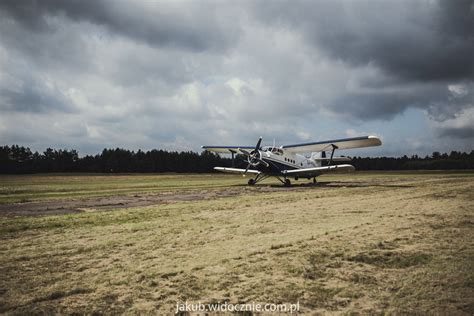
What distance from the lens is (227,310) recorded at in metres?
3.43

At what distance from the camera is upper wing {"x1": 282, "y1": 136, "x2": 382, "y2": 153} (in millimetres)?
25906

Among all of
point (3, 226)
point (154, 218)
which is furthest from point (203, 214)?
point (3, 226)

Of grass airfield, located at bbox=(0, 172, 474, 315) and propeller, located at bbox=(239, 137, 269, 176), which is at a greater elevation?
propeller, located at bbox=(239, 137, 269, 176)

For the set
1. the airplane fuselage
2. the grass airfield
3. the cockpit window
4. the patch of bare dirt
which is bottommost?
the patch of bare dirt

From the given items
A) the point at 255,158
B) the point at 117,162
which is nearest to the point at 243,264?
the point at 255,158

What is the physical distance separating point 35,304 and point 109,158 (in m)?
126

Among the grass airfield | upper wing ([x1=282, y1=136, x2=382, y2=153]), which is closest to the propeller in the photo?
upper wing ([x1=282, y1=136, x2=382, y2=153])

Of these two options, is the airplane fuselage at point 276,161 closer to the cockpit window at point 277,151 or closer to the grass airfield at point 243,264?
the cockpit window at point 277,151

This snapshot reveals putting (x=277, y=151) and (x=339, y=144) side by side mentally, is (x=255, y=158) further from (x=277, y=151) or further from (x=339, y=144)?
(x=339, y=144)

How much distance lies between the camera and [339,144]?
28422 mm

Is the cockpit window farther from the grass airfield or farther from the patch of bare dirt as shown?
the grass airfield

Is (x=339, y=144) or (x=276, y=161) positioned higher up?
(x=339, y=144)

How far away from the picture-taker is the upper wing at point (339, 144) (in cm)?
2591

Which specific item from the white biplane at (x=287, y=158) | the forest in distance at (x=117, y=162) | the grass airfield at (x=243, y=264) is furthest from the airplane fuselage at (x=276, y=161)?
the forest in distance at (x=117, y=162)
